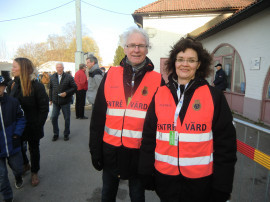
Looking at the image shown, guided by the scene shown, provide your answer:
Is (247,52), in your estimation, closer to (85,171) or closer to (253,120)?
(253,120)

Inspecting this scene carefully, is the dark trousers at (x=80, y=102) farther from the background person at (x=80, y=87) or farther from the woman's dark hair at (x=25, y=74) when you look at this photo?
the woman's dark hair at (x=25, y=74)

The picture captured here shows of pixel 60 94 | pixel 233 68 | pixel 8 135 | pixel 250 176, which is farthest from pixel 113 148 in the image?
pixel 233 68

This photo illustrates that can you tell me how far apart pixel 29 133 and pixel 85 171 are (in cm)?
119

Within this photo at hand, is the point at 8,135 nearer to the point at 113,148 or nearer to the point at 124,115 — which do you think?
the point at 113,148

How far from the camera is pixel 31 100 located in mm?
2814

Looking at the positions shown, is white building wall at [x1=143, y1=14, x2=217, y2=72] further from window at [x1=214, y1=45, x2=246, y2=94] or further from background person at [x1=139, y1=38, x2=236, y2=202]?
background person at [x1=139, y1=38, x2=236, y2=202]

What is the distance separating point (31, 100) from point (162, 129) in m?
2.23

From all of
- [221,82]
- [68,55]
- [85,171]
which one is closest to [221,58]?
[221,82]

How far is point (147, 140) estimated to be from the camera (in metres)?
1.54

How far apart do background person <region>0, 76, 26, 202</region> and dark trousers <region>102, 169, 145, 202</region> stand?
136 cm

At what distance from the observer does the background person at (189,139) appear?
53.9 inches

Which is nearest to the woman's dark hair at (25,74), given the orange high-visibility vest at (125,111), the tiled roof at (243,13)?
the orange high-visibility vest at (125,111)

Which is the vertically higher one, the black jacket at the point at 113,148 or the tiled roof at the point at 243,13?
the tiled roof at the point at 243,13

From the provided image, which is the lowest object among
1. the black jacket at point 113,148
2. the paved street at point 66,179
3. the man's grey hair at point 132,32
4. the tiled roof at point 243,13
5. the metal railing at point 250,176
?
the paved street at point 66,179
